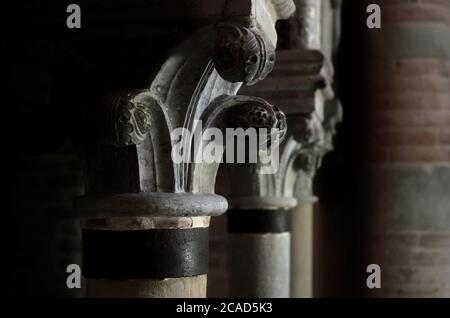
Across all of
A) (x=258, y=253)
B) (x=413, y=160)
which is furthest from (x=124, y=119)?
(x=413, y=160)

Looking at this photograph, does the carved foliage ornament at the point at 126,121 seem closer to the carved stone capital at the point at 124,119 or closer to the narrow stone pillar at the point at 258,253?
the carved stone capital at the point at 124,119

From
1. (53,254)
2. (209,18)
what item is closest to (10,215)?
(53,254)

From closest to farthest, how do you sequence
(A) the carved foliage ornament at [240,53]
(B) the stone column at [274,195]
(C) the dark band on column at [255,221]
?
(A) the carved foliage ornament at [240,53] < (B) the stone column at [274,195] < (C) the dark band on column at [255,221]

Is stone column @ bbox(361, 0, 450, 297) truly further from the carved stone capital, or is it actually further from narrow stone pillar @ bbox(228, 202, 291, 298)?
the carved stone capital

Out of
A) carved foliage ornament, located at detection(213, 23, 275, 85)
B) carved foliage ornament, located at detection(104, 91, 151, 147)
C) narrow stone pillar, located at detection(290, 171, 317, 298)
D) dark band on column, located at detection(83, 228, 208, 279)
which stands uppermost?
carved foliage ornament, located at detection(213, 23, 275, 85)

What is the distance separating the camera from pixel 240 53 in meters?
1.51

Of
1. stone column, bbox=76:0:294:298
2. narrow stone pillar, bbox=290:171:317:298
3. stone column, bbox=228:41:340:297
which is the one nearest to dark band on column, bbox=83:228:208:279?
stone column, bbox=76:0:294:298

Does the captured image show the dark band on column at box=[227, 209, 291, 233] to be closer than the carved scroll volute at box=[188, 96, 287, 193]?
No

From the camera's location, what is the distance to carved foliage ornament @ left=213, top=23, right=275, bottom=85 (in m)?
1.51

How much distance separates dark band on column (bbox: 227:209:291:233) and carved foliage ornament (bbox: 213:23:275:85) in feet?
5.63

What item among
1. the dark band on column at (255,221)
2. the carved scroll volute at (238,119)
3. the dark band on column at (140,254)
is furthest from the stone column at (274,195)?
the dark band on column at (140,254)

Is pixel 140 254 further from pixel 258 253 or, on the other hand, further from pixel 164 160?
pixel 258 253

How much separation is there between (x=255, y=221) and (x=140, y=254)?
1.67 metres

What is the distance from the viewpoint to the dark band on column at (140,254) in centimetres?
158
